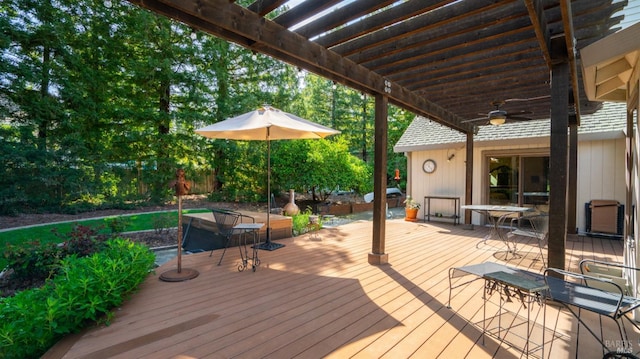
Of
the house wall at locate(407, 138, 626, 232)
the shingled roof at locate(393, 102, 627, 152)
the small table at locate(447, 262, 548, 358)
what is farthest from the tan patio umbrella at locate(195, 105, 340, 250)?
the house wall at locate(407, 138, 626, 232)

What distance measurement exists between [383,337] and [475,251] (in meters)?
3.70

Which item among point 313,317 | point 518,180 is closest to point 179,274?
point 313,317

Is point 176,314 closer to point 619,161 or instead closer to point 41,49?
point 619,161

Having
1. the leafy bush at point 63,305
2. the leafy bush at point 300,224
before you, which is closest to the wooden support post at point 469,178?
the leafy bush at point 300,224

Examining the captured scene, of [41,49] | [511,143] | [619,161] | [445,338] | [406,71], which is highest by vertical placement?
[41,49]

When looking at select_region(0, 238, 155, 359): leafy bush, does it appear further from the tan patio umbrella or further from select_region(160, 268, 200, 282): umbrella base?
the tan patio umbrella

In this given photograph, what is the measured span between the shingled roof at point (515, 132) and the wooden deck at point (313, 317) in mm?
3953

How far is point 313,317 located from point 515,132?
8.00 meters

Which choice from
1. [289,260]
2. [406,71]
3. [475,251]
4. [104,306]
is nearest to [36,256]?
[104,306]

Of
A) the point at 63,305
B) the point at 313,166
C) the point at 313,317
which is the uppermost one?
the point at 313,166

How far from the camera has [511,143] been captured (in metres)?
7.96

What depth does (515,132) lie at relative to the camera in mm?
8172

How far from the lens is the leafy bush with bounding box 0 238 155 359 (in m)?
2.20

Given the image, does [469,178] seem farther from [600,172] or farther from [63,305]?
[63,305]
